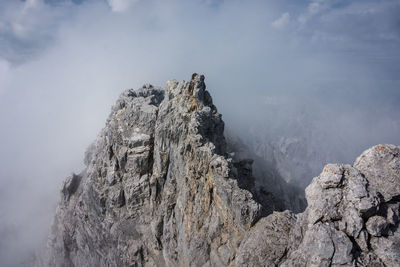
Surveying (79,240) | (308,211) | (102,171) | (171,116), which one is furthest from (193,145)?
(79,240)

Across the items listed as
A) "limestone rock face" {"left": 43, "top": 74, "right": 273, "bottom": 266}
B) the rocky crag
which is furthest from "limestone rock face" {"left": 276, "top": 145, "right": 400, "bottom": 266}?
"limestone rock face" {"left": 43, "top": 74, "right": 273, "bottom": 266}

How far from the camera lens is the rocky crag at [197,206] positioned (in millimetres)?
15695

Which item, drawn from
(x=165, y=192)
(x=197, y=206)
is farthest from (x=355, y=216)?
(x=165, y=192)

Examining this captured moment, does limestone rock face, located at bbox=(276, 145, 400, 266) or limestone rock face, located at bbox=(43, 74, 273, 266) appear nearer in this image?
limestone rock face, located at bbox=(276, 145, 400, 266)

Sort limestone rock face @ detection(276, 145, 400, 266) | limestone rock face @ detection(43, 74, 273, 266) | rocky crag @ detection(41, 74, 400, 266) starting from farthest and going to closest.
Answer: limestone rock face @ detection(43, 74, 273, 266) → rocky crag @ detection(41, 74, 400, 266) → limestone rock face @ detection(276, 145, 400, 266)

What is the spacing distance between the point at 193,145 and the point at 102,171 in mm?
27506

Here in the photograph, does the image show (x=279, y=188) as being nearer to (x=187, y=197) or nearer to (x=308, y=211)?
(x=187, y=197)

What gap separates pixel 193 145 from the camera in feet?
108

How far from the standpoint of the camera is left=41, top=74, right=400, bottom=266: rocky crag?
51.5 ft

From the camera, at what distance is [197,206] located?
30531mm

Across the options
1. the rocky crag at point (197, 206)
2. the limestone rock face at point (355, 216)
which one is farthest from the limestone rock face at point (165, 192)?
the limestone rock face at point (355, 216)

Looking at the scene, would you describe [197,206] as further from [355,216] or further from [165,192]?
[355,216]

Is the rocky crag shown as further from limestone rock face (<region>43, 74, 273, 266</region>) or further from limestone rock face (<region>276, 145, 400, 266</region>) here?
limestone rock face (<region>43, 74, 273, 266</region>)

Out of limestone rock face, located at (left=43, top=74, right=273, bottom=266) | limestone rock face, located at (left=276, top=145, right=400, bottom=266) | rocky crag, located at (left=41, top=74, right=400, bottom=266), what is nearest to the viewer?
limestone rock face, located at (left=276, top=145, right=400, bottom=266)
